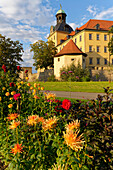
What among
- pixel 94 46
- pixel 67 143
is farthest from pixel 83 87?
pixel 94 46

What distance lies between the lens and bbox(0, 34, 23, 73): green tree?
28547 mm

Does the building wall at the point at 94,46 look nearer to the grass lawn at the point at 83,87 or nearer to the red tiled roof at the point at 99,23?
the red tiled roof at the point at 99,23

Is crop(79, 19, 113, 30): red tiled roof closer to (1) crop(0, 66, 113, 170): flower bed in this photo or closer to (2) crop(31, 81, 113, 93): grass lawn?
(2) crop(31, 81, 113, 93): grass lawn

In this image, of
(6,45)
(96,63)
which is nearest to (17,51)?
(6,45)

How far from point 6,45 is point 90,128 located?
30371 millimetres

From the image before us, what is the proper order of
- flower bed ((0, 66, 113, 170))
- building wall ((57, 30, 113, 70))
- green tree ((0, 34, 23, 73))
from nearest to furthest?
flower bed ((0, 66, 113, 170))
green tree ((0, 34, 23, 73))
building wall ((57, 30, 113, 70))

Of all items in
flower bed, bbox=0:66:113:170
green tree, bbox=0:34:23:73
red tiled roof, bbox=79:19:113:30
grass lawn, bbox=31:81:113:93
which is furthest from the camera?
red tiled roof, bbox=79:19:113:30

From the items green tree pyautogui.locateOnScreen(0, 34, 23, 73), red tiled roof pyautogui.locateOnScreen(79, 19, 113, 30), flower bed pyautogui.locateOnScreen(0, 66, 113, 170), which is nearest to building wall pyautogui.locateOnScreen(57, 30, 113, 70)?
red tiled roof pyautogui.locateOnScreen(79, 19, 113, 30)

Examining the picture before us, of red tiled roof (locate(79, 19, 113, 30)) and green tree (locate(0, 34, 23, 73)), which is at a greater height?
red tiled roof (locate(79, 19, 113, 30))

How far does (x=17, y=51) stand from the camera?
30031mm

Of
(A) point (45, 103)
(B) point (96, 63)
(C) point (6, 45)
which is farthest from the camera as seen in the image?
(B) point (96, 63)

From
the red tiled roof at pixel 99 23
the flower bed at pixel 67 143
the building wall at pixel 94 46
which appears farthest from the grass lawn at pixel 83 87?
the red tiled roof at pixel 99 23

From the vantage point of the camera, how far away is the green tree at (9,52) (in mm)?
28547

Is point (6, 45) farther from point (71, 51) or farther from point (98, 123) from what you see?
point (98, 123)
